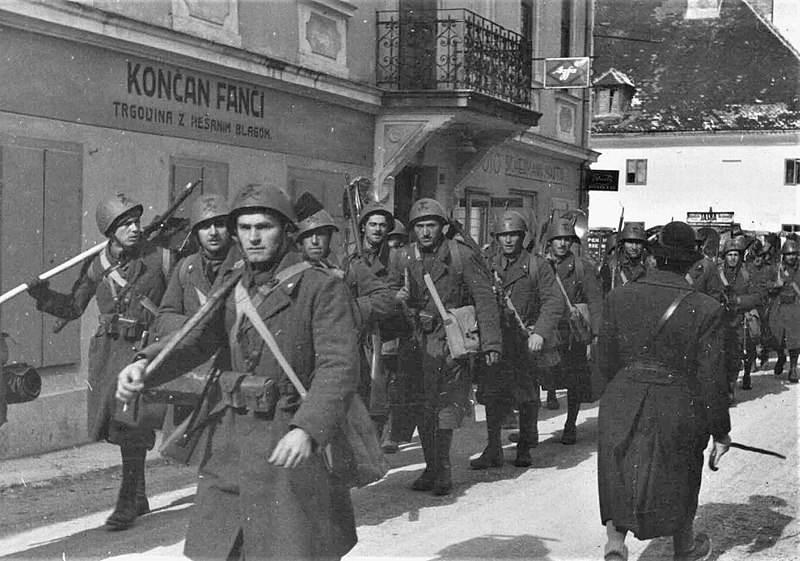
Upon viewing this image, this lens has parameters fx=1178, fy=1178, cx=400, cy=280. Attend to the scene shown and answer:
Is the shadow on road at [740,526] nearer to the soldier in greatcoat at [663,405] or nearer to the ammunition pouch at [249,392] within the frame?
the soldier in greatcoat at [663,405]

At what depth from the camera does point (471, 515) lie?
7.51 meters

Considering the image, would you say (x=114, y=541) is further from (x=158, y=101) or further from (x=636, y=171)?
(x=636, y=171)

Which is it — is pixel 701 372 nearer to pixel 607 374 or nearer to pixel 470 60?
pixel 607 374

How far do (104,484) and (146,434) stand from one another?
5.42 ft

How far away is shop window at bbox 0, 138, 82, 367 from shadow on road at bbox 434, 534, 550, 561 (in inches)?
175

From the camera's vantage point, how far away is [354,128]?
15.5 m

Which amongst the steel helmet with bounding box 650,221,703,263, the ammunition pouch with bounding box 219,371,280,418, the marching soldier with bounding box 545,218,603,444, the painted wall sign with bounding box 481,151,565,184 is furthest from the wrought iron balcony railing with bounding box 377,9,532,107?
the ammunition pouch with bounding box 219,371,280,418

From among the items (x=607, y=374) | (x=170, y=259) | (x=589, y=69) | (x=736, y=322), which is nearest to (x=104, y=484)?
(x=170, y=259)

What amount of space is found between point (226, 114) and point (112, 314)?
18.7ft

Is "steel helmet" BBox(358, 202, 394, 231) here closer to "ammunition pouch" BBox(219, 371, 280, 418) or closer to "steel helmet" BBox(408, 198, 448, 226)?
"steel helmet" BBox(408, 198, 448, 226)

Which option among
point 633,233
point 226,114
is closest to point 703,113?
point 633,233

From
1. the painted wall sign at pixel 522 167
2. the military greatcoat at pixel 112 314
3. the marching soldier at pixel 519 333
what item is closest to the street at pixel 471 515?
the marching soldier at pixel 519 333

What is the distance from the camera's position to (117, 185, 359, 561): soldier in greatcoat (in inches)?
167

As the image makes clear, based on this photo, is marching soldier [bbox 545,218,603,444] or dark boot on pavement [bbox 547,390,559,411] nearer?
marching soldier [bbox 545,218,603,444]
